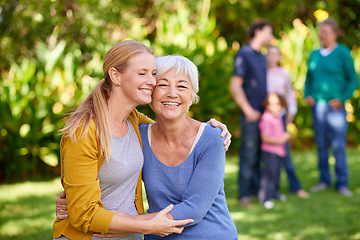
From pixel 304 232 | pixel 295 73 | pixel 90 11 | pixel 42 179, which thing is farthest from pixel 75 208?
pixel 295 73

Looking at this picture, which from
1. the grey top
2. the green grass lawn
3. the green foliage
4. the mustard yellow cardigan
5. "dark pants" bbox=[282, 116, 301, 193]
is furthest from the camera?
the green foliage

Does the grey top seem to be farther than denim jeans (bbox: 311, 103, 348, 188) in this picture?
No

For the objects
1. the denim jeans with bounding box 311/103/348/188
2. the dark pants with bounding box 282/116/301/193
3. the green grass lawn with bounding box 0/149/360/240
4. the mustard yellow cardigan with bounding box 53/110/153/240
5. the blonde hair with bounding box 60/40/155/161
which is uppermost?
the blonde hair with bounding box 60/40/155/161

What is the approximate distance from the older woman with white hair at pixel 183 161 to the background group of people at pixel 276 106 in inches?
121

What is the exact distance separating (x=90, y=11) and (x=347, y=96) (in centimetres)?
455

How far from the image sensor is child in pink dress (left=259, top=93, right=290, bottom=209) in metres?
5.57

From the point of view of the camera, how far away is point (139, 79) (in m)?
2.23

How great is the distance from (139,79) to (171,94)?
20cm

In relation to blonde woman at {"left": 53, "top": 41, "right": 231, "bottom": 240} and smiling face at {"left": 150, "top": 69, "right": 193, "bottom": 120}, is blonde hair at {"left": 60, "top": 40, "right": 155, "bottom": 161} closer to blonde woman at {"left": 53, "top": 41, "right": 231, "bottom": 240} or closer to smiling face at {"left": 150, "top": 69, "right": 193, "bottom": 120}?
blonde woman at {"left": 53, "top": 41, "right": 231, "bottom": 240}

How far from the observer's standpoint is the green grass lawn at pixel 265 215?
4613 millimetres

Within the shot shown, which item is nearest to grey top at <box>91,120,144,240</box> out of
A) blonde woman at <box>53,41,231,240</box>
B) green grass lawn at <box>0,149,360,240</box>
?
blonde woman at <box>53,41,231,240</box>

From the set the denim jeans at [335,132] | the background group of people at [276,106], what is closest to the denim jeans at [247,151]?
the background group of people at [276,106]

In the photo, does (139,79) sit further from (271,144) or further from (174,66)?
(271,144)

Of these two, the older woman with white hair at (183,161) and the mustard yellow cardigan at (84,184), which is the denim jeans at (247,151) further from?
the mustard yellow cardigan at (84,184)
